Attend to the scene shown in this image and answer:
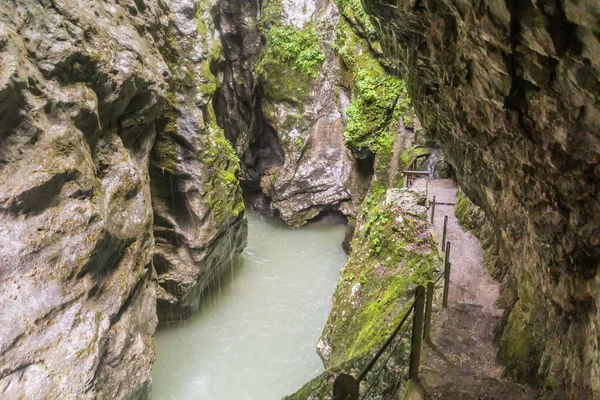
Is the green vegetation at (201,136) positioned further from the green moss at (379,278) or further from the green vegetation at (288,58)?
the green vegetation at (288,58)

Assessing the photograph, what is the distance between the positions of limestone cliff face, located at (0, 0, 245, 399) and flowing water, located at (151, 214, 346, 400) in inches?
60.2

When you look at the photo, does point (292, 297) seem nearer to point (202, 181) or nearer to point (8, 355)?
point (202, 181)

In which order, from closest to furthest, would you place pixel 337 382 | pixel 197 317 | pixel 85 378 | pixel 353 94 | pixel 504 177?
pixel 337 382 → pixel 504 177 → pixel 85 378 → pixel 197 317 → pixel 353 94

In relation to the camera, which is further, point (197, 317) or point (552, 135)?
point (197, 317)

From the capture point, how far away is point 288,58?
19281mm

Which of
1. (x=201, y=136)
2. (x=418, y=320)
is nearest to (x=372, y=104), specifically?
(x=201, y=136)

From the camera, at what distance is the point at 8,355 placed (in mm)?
5516

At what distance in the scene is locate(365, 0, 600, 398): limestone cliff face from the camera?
2500 mm

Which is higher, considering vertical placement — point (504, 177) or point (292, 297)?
point (504, 177)

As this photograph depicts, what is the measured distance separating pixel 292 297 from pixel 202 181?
5.38m

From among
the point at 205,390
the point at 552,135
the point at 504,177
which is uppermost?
the point at 552,135

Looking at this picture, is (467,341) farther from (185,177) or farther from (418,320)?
(185,177)

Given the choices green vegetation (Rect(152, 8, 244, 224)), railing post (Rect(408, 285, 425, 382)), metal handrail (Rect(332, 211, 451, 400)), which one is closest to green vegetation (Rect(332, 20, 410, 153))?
green vegetation (Rect(152, 8, 244, 224))

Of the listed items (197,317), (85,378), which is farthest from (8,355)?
(197,317)
